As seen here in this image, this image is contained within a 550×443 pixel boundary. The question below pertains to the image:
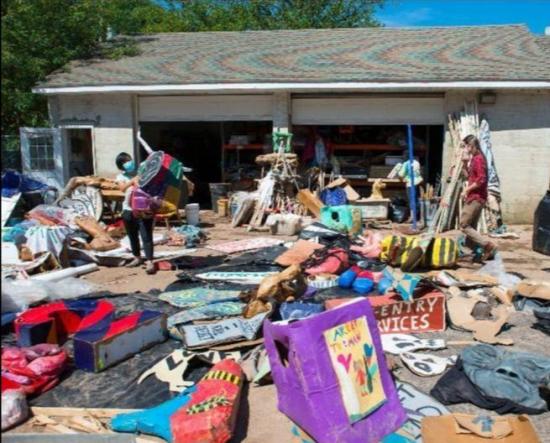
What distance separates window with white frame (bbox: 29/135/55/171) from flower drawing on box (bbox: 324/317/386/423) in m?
12.6

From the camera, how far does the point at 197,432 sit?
12.3 feet

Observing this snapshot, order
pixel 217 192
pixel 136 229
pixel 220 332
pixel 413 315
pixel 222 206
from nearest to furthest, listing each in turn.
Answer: pixel 220 332, pixel 413 315, pixel 136 229, pixel 222 206, pixel 217 192

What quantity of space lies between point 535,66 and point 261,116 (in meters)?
6.15

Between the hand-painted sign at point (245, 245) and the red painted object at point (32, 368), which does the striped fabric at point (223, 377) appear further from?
the hand-painted sign at point (245, 245)

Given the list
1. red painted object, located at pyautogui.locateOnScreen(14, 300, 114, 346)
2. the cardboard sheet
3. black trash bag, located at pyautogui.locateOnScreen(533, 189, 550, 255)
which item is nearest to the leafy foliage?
red painted object, located at pyautogui.locateOnScreen(14, 300, 114, 346)

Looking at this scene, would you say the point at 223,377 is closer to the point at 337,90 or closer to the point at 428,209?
the point at 428,209

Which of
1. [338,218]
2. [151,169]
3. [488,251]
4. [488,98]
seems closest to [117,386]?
[151,169]

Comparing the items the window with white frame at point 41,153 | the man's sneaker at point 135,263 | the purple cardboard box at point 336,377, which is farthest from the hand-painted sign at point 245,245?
the window with white frame at point 41,153

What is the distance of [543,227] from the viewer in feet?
31.9

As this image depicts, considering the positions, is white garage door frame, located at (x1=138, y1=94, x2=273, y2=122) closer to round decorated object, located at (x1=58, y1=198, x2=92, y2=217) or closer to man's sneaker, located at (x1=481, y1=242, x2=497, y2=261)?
round decorated object, located at (x1=58, y1=198, x2=92, y2=217)

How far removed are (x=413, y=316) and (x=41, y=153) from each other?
11.8m

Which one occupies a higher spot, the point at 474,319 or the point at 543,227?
the point at 543,227

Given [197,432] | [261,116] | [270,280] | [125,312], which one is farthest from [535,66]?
[197,432]

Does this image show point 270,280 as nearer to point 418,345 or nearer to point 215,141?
point 418,345
